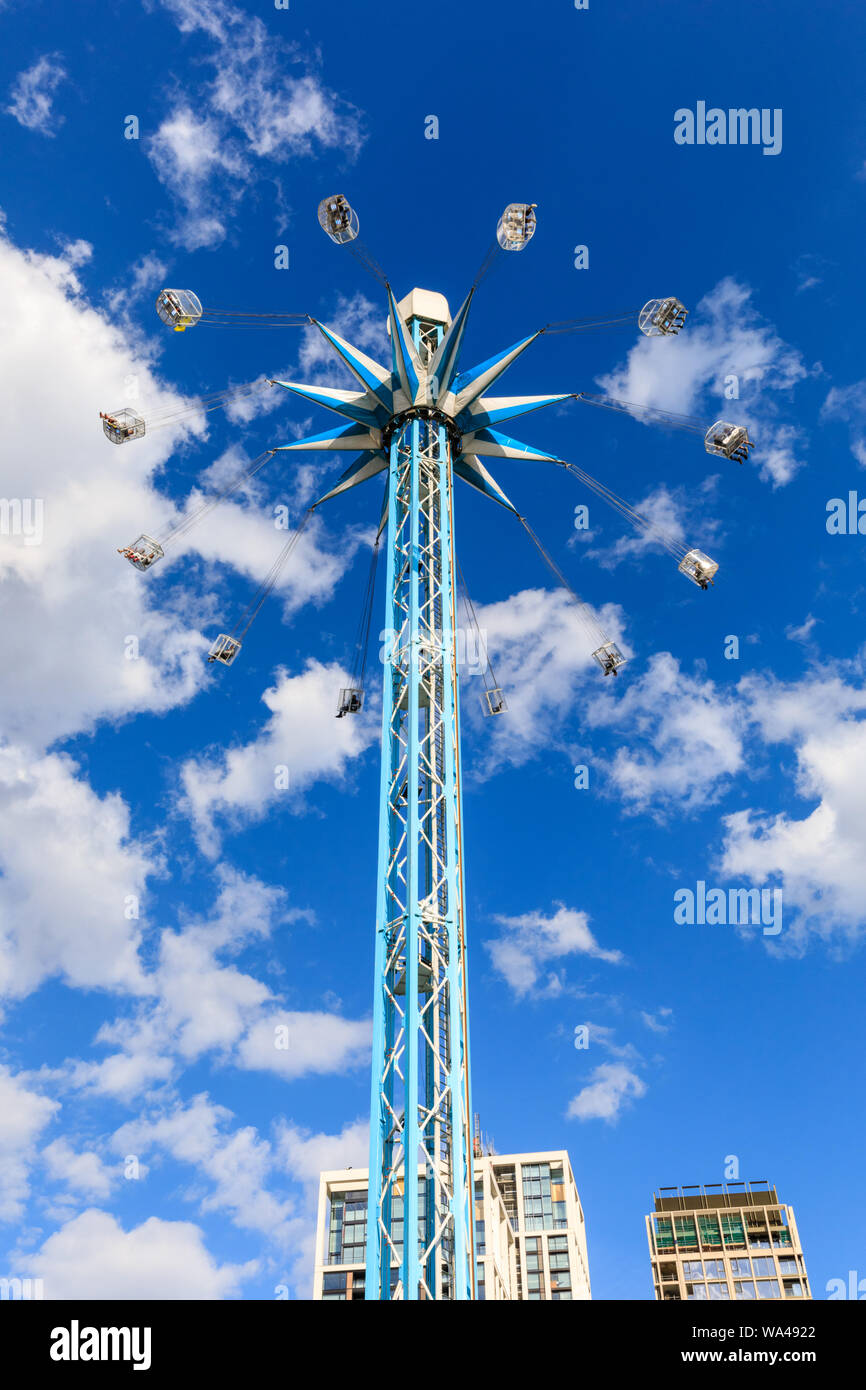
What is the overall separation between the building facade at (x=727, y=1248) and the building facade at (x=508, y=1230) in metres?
9.23

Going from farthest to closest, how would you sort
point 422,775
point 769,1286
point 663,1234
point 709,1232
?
point 663,1234 < point 709,1232 < point 769,1286 < point 422,775

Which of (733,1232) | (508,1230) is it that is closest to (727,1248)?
(733,1232)

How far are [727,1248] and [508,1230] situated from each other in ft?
112

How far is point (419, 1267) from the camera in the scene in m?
23.5

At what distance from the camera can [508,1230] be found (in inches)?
4011

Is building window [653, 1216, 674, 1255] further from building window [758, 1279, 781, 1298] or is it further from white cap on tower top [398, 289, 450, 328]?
white cap on tower top [398, 289, 450, 328]

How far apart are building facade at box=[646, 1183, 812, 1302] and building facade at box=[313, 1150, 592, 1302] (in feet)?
30.3

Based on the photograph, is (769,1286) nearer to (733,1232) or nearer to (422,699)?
(733,1232)

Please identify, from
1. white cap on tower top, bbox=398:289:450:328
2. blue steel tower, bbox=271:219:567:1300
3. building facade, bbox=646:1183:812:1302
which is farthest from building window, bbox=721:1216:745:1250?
white cap on tower top, bbox=398:289:450:328

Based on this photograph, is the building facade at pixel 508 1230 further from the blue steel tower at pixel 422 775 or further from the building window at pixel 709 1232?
the blue steel tower at pixel 422 775
